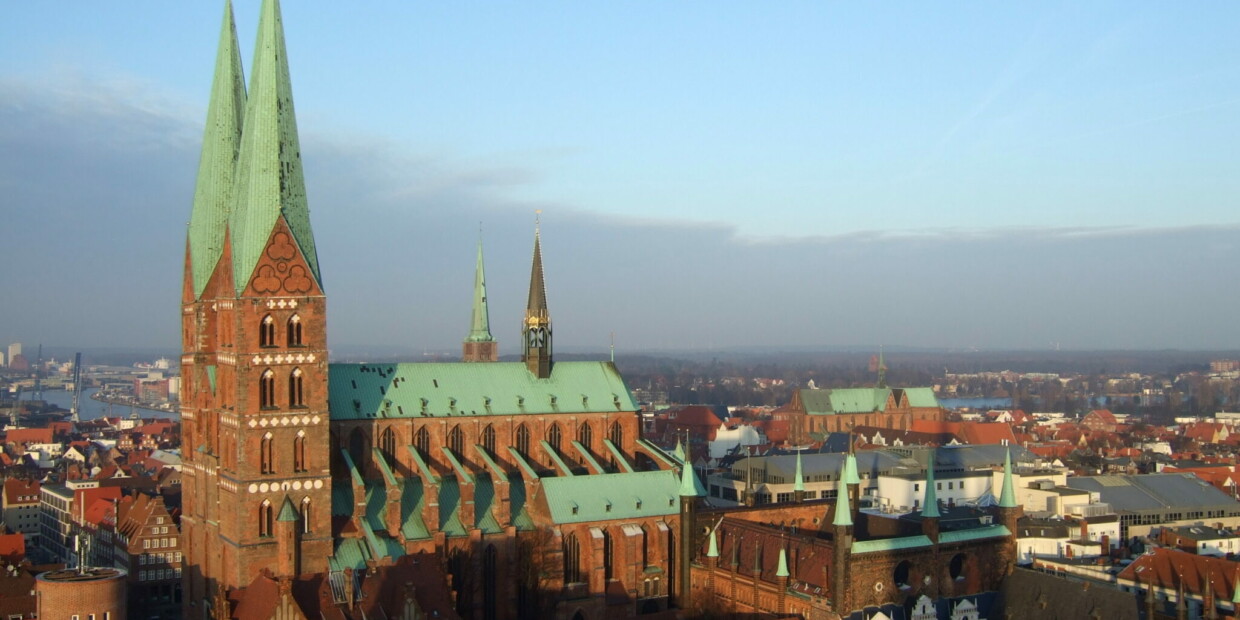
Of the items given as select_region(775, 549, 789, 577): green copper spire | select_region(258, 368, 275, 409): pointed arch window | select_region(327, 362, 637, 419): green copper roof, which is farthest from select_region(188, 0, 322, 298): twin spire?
select_region(775, 549, 789, 577): green copper spire

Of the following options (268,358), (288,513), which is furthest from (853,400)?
(268,358)

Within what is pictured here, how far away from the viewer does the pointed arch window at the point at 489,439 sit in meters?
81.9

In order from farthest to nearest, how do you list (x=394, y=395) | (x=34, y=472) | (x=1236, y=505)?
(x=34, y=472), (x=1236, y=505), (x=394, y=395)

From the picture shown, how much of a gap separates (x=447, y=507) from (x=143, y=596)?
101ft

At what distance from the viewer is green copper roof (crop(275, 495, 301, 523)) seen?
67438mm

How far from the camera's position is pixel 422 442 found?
79.3m

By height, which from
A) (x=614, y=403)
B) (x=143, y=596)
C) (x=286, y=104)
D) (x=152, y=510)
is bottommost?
(x=143, y=596)

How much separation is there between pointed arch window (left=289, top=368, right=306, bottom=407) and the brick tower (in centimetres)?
6

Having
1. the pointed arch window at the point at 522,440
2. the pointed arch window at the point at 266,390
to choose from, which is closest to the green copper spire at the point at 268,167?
the pointed arch window at the point at 266,390

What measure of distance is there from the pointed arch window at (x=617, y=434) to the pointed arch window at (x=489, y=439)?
910 cm

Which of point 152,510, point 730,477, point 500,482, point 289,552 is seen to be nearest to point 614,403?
point 500,482

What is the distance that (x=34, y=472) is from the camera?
536 ft

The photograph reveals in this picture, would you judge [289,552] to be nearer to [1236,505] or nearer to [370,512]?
[370,512]

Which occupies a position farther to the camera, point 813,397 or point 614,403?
point 813,397
